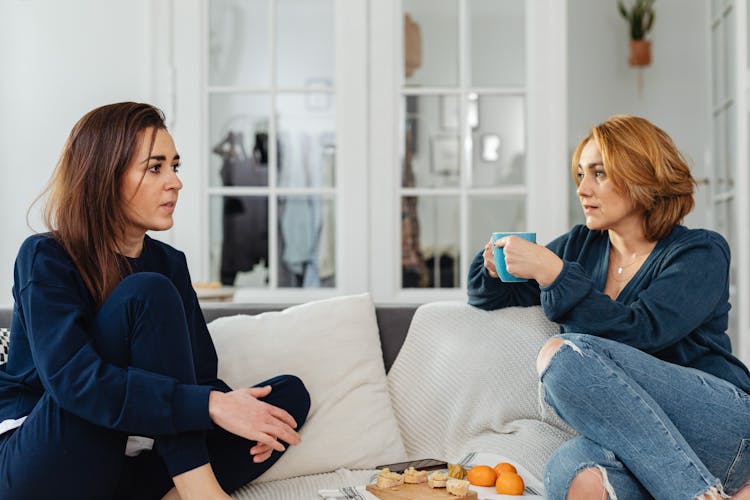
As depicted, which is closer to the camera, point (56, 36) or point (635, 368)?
point (635, 368)

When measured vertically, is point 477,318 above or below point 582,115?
below

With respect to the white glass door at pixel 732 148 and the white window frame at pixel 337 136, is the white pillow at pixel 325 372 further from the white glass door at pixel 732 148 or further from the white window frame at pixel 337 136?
the white glass door at pixel 732 148

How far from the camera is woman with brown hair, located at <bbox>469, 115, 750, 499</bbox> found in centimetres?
155

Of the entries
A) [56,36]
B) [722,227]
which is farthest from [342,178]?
[722,227]

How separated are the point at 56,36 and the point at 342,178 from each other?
1.33 meters

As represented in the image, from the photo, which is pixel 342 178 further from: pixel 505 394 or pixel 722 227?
pixel 722 227

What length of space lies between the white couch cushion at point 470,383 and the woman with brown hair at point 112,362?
0.45 meters

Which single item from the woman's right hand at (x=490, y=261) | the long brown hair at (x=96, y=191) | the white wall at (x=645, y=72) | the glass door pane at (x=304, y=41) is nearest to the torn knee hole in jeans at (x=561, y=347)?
the woman's right hand at (x=490, y=261)

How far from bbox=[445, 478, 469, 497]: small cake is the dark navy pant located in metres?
0.44

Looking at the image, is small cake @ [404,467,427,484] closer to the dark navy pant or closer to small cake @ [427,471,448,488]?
small cake @ [427,471,448,488]

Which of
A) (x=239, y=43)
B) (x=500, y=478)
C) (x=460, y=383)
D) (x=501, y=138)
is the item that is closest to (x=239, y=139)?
(x=239, y=43)

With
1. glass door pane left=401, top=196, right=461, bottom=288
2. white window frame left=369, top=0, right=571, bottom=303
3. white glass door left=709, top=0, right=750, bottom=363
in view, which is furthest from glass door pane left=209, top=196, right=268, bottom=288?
white glass door left=709, top=0, right=750, bottom=363

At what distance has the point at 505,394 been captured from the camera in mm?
2043

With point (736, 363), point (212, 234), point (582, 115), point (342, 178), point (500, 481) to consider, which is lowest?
point (500, 481)
